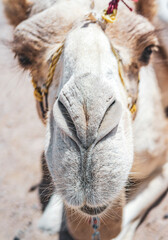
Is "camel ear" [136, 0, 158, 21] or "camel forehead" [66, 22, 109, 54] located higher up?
"camel forehead" [66, 22, 109, 54]

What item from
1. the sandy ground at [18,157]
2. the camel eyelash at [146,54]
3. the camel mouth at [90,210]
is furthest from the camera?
the sandy ground at [18,157]

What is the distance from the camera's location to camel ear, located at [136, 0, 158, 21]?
8.94 feet

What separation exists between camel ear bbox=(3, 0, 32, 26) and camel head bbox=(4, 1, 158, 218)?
0.66 m

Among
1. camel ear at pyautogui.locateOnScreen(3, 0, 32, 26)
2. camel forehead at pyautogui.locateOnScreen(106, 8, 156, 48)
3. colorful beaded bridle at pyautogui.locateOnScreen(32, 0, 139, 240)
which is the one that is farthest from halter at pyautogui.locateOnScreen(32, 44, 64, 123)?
camel ear at pyautogui.locateOnScreen(3, 0, 32, 26)

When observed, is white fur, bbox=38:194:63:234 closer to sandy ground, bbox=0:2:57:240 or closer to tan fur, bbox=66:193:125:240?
sandy ground, bbox=0:2:57:240

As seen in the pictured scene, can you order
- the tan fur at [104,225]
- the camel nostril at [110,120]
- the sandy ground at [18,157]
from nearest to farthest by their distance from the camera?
the camel nostril at [110,120], the tan fur at [104,225], the sandy ground at [18,157]

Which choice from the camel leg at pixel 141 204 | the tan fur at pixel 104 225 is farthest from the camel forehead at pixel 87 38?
the camel leg at pixel 141 204

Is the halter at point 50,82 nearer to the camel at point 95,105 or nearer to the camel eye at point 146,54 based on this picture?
the camel at point 95,105

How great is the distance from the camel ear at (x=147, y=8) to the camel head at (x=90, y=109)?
49 cm

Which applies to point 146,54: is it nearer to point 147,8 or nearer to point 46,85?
point 147,8

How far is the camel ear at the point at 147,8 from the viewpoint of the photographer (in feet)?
8.94

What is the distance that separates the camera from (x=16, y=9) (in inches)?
114

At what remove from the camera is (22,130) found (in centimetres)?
521

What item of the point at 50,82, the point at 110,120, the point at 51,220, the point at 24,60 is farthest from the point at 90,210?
the point at 51,220
